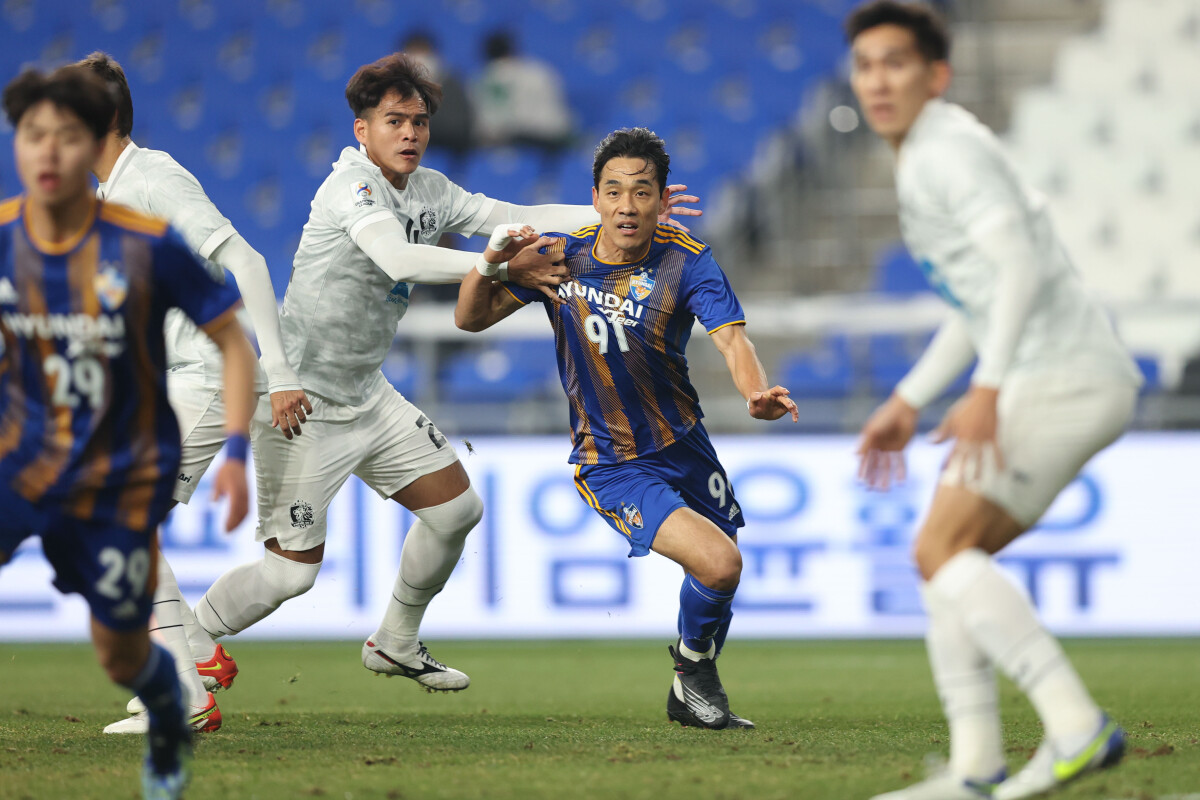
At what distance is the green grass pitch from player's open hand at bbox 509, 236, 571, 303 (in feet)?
5.84

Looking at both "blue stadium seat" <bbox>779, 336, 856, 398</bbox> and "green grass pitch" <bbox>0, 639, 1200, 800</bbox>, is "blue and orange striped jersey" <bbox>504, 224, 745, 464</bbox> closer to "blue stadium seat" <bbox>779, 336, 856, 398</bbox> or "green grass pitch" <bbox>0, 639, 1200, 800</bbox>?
"green grass pitch" <bbox>0, 639, 1200, 800</bbox>

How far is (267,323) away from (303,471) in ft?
2.68

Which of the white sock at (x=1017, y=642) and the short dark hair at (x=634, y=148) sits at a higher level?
the short dark hair at (x=634, y=148)

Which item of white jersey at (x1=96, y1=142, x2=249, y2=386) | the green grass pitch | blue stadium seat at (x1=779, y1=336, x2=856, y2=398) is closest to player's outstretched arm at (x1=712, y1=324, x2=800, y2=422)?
the green grass pitch

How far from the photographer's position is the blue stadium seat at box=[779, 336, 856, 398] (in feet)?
33.1

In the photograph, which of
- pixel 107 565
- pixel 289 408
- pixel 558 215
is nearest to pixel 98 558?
pixel 107 565

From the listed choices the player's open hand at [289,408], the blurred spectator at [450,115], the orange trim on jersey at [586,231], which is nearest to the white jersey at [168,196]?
the player's open hand at [289,408]

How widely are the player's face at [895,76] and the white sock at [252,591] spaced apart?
10.8ft

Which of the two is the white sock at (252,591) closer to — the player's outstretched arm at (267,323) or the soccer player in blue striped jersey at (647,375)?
the player's outstretched arm at (267,323)

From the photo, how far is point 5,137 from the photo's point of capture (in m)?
14.5

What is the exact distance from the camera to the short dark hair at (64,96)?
3.51 metres

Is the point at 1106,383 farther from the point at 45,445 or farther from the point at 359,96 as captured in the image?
the point at 359,96

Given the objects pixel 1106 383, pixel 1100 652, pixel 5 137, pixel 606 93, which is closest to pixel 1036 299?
pixel 1106 383

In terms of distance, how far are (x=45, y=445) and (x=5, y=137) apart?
1229 cm
